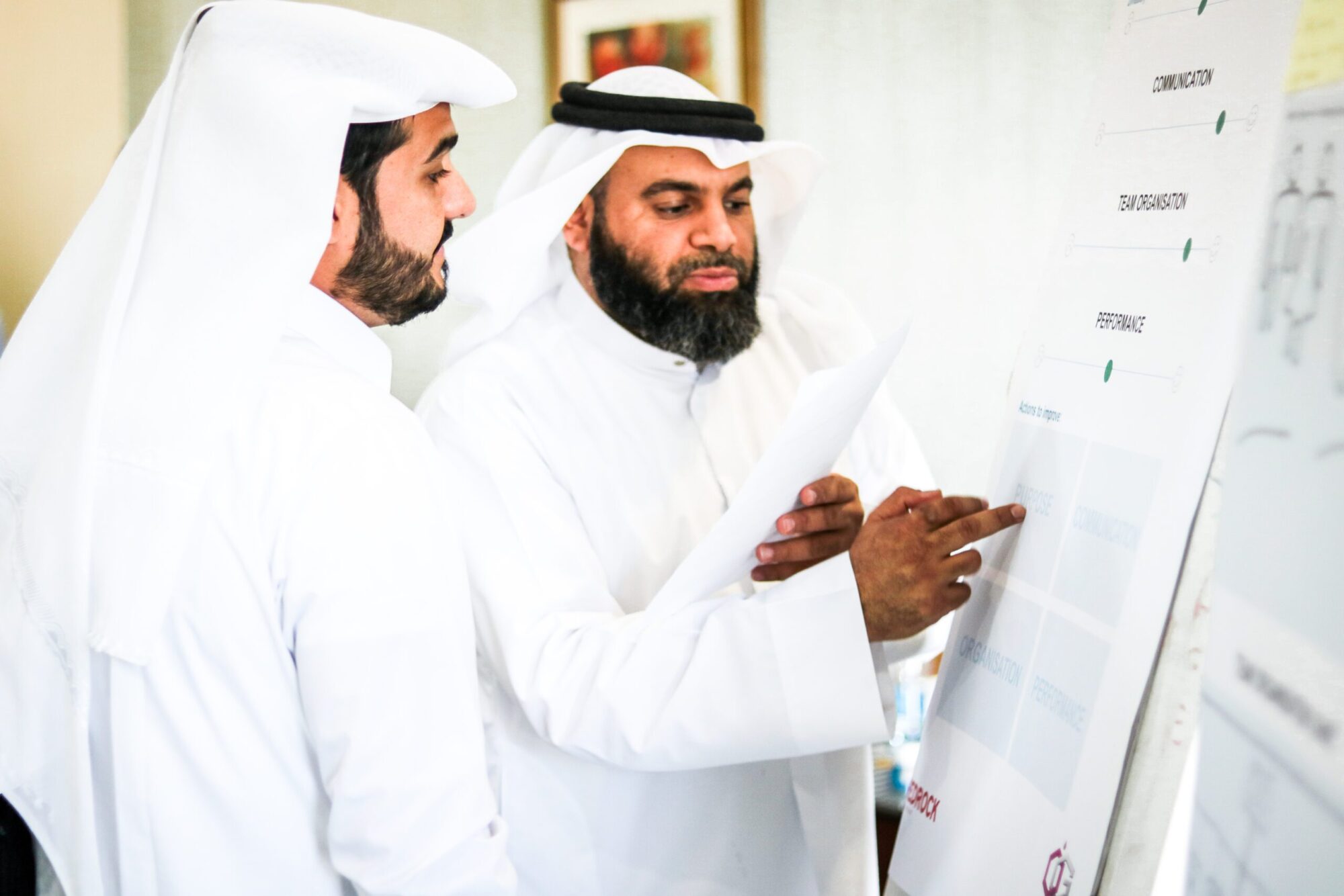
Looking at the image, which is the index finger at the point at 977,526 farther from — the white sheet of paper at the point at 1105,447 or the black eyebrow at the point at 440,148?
the black eyebrow at the point at 440,148

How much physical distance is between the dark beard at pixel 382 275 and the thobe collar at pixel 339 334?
28 millimetres

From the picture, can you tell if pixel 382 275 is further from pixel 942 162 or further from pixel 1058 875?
pixel 942 162

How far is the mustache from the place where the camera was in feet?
6.44

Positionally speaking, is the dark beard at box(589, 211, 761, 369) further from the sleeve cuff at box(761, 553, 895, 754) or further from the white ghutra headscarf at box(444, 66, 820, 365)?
the sleeve cuff at box(761, 553, 895, 754)

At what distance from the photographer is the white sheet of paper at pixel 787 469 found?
3.79 ft

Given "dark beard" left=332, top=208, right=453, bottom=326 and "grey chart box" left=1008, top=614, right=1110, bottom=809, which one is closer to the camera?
"grey chart box" left=1008, top=614, right=1110, bottom=809

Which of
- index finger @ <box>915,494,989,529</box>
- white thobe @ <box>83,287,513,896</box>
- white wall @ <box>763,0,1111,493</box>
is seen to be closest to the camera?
white thobe @ <box>83,287,513,896</box>

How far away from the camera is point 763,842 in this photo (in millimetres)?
1746

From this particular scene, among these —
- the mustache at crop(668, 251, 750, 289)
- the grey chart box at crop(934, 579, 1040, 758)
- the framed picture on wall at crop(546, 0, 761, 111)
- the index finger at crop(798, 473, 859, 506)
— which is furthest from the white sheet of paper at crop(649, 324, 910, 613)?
the framed picture on wall at crop(546, 0, 761, 111)

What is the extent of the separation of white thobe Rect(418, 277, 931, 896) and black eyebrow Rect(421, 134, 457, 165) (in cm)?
50

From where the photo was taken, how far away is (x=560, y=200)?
71.2 inches

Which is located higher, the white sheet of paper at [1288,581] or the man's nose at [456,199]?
the man's nose at [456,199]

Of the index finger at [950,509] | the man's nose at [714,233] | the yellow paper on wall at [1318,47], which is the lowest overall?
the index finger at [950,509]

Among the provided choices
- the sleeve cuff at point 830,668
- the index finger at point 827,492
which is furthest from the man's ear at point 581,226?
the sleeve cuff at point 830,668
